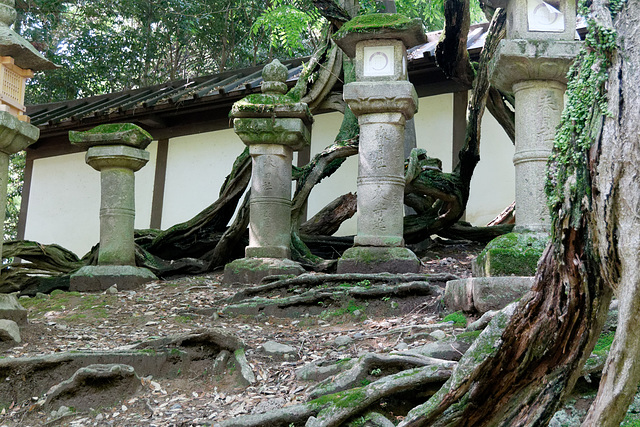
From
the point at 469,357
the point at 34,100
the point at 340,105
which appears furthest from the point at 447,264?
the point at 34,100

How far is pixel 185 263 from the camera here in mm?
9125

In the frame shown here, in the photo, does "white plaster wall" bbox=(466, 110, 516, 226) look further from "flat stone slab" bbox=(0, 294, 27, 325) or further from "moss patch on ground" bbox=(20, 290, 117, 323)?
"flat stone slab" bbox=(0, 294, 27, 325)

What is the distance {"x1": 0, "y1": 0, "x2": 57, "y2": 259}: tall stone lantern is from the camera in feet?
19.8

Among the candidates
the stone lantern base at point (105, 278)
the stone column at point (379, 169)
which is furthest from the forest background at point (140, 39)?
the stone lantern base at point (105, 278)

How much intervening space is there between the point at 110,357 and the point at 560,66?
388cm

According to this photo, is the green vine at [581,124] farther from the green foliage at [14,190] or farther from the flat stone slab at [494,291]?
the green foliage at [14,190]

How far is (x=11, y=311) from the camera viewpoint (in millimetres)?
5992

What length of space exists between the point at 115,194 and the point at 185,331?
3.06m

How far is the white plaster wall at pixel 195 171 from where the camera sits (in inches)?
466

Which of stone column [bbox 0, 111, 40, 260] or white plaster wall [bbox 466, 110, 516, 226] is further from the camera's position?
white plaster wall [bbox 466, 110, 516, 226]

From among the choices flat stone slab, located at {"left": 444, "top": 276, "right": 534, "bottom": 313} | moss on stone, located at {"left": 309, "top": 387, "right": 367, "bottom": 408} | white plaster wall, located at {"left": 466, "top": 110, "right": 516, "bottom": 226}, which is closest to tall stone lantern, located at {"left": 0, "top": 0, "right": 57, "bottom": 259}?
moss on stone, located at {"left": 309, "top": 387, "right": 367, "bottom": 408}

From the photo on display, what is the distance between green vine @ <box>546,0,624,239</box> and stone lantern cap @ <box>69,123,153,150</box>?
6.51m

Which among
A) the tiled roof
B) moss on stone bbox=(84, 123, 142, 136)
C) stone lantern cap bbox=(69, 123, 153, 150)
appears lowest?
stone lantern cap bbox=(69, 123, 153, 150)

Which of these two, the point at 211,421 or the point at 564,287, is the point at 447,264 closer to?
the point at 211,421
